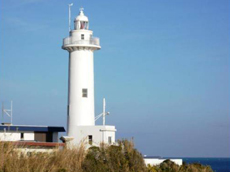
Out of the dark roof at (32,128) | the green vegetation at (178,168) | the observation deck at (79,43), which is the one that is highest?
the observation deck at (79,43)

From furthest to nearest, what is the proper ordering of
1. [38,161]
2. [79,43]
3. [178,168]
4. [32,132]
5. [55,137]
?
[55,137] < [32,132] < [79,43] < [178,168] < [38,161]

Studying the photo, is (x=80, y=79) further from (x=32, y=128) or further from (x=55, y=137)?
(x=55, y=137)

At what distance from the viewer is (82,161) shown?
74.2 ft

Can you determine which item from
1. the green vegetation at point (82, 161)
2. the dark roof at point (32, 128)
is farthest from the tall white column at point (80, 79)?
the green vegetation at point (82, 161)

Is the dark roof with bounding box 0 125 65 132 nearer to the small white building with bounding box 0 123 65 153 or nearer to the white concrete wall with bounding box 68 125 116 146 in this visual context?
the small white building with bounding box 0 123 65 153

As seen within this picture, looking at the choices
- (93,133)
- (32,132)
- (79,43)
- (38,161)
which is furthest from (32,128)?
(38,161)

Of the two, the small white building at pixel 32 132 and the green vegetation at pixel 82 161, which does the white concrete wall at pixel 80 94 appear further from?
the green vegetation at pixel 82 161

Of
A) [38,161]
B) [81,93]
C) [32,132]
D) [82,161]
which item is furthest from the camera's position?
[32,132]

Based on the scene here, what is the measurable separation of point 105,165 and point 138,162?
5.83ft

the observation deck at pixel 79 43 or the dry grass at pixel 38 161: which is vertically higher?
the observation deck at pixel 79 43

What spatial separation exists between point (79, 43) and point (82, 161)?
1589cm

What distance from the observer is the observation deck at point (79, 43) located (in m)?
37.2

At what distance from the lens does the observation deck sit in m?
37.2

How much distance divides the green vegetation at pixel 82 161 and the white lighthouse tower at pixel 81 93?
806 centimetres
